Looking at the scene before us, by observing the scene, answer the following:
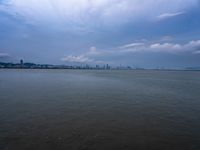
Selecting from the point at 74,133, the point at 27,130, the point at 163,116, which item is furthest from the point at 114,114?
the point at 27,130

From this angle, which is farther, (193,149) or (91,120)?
(91,120)

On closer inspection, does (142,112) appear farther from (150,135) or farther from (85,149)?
(85,149)

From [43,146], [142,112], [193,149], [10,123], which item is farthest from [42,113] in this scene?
[193,149]

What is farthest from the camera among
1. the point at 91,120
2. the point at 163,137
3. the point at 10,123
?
the point at 91,120

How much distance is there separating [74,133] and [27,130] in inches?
113

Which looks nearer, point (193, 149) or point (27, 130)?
point (193, 149)

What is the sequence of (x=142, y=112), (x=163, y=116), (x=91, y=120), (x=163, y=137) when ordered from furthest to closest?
(x=142, y=112) → (x=163, y=116) → (x=91, y=120) → (x=163, y=137)

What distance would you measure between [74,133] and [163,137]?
5.17m

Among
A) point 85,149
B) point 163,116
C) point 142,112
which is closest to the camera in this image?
point 85,149

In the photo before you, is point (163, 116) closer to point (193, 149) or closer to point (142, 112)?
point (142, 112)

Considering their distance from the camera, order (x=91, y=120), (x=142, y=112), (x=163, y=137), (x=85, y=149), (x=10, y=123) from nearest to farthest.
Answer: (x=85, y=149) → (x=163, y=137) → (x=10, y=123) → (x=91, y=120) → (x=142, y=112)

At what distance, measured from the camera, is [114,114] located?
14.1 meters

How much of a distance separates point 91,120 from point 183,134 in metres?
6.14

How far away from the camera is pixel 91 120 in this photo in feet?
40.6
